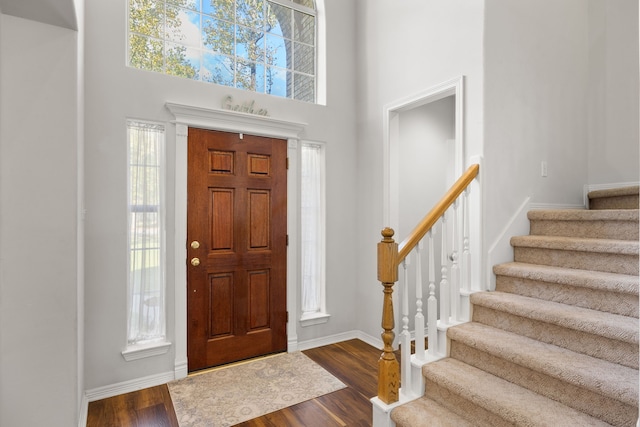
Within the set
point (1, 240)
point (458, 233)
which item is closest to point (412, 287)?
point (458, 233)

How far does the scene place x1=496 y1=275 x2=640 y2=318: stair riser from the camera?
172 cm

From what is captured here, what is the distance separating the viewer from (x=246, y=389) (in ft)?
8.33

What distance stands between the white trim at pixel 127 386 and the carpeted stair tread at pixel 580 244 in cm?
292

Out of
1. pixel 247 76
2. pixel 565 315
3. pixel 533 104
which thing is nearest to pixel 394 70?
pixel 533 104

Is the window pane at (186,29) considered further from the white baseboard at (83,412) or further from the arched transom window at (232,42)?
the white baseboard at (83,412)

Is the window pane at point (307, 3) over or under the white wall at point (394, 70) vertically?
over

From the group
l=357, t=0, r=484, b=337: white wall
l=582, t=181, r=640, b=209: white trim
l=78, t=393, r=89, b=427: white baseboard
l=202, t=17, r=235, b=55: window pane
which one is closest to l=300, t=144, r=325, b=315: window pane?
l=357, t=0, r=484, b=337: white wall

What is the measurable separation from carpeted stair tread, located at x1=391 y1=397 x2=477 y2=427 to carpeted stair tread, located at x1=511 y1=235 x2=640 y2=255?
4.13ft

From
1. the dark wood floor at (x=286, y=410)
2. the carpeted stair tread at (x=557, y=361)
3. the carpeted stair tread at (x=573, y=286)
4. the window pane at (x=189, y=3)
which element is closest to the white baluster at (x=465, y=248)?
the carpeted stair tread at (x=573, y=286)

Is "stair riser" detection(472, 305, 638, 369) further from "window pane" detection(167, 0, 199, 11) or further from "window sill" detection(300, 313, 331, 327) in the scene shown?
"window pane" detection(167, 0, 199, 11)

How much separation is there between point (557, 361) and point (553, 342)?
24 centimetres

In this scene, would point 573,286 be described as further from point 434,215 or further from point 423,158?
point 423,158

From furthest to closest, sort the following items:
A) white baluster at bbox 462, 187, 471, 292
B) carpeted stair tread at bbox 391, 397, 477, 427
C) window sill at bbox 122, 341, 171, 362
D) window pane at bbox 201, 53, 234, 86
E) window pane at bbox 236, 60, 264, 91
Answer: window pane at bbox 236, 60, 264, 91 → window pane at bbox 201, 53, 234, 86 → window sill at bbox 122, 341, 171, 362 → white baluster at bbox 462, 187, 471, 292 → carpeted stair tread at bbox 391, 397, 477, 427

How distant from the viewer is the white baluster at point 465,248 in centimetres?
230
